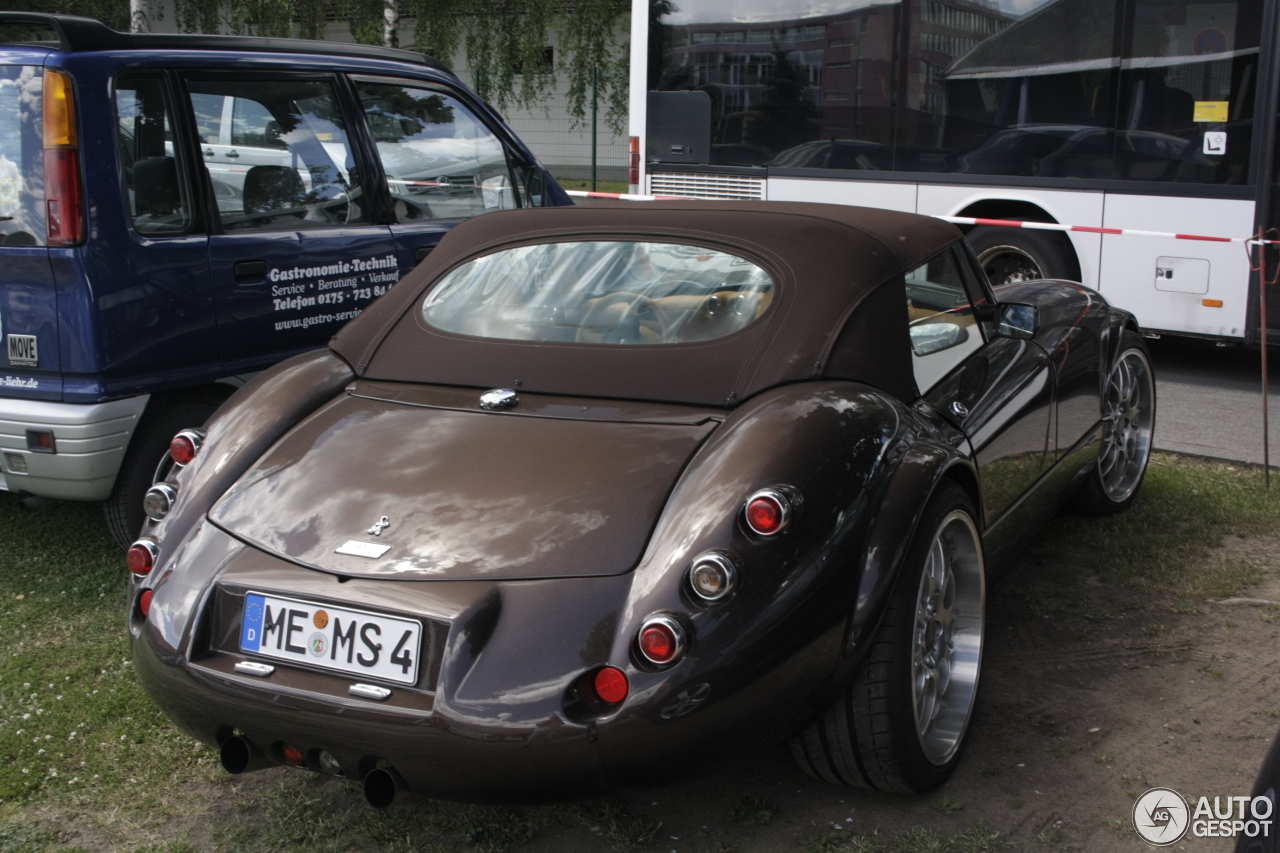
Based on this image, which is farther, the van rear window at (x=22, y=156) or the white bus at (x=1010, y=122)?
the white bus at (x=1010, y=122)

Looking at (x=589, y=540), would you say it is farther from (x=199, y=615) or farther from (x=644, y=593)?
(x=199, y=615)

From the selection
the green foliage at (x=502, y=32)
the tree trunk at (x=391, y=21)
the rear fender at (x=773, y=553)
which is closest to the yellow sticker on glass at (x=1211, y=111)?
the rear fender at (x=773, y=553)

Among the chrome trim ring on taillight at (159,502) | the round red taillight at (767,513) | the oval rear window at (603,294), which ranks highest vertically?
the oval rear window at (603,294)

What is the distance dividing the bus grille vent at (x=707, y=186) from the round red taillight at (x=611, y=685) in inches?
298

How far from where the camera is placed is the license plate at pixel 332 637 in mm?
2514

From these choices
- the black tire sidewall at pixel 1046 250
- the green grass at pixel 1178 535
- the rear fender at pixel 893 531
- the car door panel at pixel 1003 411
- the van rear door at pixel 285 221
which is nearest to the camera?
the rear fender at pixel 893 531

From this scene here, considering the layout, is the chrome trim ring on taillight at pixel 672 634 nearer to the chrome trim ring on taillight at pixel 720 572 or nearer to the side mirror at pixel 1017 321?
the chrome trim ring on taillight at pixel 720 572

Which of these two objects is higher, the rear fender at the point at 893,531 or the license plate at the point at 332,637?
the rear fender at the point at 893,531

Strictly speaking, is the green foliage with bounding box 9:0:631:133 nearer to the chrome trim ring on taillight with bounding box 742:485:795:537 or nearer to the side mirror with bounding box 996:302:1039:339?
the side mirror with bounding box 996:302:1039:339

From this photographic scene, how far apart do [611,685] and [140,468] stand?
2.77 m

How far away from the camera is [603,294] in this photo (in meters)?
3.45

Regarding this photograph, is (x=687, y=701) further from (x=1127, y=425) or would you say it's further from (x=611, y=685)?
(x=1127, y=425)

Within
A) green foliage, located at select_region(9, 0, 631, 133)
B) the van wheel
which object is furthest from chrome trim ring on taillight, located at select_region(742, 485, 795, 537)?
green foliage, located at select_region(9, 0, 631, 133)

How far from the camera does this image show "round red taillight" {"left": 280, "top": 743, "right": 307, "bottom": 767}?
8.54 feet
